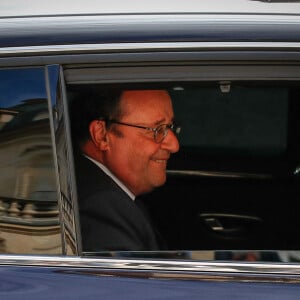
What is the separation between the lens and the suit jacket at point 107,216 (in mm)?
2695

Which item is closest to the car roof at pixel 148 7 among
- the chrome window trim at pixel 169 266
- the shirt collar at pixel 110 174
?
the shirt collar at pixel 110 174

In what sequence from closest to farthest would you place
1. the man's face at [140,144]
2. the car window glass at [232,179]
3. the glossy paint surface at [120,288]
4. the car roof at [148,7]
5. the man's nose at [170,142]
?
the glossy paint surface at [120,288] < the car roof at [148,7] < the man's face at [140,144] < the man's nose at [170,142] < the car window glass at [232,179]

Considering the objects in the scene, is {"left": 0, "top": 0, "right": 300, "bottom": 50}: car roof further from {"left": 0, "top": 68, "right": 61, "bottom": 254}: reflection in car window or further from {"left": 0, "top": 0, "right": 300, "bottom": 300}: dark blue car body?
{"left": 0, "top": 68, "right": 61, "bottom": 254}: reflection in car window

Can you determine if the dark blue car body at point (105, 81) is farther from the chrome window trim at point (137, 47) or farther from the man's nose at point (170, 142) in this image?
the man's nose at point (170, 142)

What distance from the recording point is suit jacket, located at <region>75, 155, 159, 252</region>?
2695 millimetres

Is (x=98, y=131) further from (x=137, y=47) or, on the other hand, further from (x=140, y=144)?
(x=137, y=47)

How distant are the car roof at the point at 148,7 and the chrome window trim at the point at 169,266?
0.68 m

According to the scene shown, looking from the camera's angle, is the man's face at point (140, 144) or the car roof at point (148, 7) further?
the man's face at point (140, 144)

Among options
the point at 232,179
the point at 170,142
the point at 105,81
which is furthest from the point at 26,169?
the point at 232,179

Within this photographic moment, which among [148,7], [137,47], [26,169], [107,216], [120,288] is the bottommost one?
[120,288]

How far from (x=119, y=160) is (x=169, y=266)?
56cm

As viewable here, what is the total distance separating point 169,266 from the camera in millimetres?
2465

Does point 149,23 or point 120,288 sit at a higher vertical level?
point 149,23

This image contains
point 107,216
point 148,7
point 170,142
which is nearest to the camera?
point 148,7
